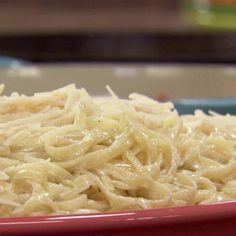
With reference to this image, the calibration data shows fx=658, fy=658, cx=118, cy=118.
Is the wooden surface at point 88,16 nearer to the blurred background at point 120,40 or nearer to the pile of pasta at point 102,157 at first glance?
the blurred background at point 120,40

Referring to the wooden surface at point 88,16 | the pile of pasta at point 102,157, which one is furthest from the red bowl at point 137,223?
the wooden surface at point 88,16

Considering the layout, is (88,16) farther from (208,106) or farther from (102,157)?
(102,157)

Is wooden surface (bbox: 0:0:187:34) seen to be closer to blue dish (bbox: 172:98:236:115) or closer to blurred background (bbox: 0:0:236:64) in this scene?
blurred background (bbox: 0:0:236:64)

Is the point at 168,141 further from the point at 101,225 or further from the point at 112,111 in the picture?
the point at 101,225

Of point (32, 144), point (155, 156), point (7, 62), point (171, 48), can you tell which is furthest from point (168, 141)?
point (171, 48)

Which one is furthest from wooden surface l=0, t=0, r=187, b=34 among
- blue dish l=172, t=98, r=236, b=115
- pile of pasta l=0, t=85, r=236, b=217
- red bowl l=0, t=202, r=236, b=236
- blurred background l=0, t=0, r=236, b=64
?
red bowl l=0, t=202, r=236, b=236

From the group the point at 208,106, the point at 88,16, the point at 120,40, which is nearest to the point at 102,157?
the point at 208,106
